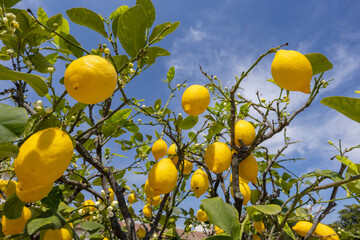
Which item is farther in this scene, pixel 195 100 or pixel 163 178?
pixel 195 100

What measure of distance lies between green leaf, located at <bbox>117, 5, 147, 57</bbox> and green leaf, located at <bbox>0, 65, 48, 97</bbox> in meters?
0.32

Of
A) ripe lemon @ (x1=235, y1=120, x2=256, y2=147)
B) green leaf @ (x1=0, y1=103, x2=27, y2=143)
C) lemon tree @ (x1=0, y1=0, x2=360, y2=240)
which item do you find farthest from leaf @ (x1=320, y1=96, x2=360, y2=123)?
green leaf @ (x1=0, y1=103, x2=27, y2=143)

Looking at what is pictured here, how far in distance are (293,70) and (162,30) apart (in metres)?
0.53

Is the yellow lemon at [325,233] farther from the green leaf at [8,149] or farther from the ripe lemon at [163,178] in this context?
the green leaf at [8,149]

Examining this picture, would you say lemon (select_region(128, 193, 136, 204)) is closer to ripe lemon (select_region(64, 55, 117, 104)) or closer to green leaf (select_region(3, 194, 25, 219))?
green leaf (select_region(3, 194, 25, 219))

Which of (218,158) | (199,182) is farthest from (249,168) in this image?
(199,182)

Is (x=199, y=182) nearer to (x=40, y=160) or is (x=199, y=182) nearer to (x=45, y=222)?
(x=45, y=222)

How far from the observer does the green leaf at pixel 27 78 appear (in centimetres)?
54

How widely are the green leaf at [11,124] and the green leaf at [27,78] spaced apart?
4.4 inches

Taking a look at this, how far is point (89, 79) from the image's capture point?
0.67 meters

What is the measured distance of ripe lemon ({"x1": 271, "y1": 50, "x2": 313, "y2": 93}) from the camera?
90 centimetres

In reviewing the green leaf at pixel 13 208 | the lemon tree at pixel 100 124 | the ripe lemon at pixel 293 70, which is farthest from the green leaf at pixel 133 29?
the green leaf at pixel 13 208

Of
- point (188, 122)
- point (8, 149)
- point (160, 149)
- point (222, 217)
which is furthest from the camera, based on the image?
point (160, 149)

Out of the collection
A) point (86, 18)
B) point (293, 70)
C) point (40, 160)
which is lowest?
point (40, 160)
